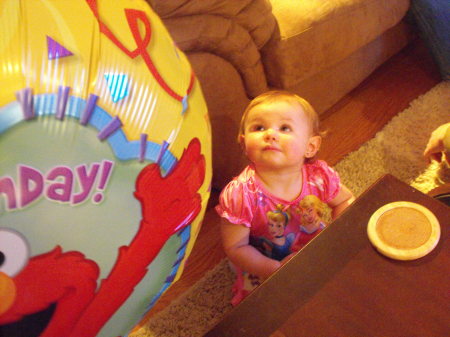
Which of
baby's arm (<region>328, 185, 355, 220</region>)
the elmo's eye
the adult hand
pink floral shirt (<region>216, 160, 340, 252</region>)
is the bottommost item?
the adult hand

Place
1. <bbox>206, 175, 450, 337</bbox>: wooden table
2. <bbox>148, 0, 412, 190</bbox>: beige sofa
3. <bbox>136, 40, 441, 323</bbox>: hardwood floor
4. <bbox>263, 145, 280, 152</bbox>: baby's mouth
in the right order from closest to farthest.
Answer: <bbox>206, 175, 450, 337</bbox>: wooden table < <bbox>263, 145, 280, 152</bbox>: baby's mouth < <bbox>148, 0, 412, 190</bbox>: beige sofa < <bbox>136, 40, 441, 323</bbox>: hardwood floor

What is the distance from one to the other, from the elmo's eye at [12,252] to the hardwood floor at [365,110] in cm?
73

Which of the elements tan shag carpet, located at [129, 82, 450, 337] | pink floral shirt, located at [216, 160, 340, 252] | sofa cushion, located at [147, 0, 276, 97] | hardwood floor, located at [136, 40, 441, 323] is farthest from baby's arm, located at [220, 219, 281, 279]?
sofa cushion, located at [147, 0, 276, 97]

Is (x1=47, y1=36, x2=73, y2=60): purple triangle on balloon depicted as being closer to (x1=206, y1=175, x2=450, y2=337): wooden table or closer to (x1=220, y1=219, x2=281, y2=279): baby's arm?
(x1=206, y1=175, x2=450, y2=337): wooden table

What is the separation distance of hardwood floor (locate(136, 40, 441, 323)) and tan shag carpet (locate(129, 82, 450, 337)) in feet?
0.13

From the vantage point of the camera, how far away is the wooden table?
601mm

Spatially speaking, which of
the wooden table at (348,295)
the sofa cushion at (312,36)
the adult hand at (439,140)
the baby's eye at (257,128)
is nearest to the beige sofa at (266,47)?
the sofa cushion at (312,36)

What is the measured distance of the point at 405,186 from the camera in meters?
0.75

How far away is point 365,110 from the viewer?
65.1 inches

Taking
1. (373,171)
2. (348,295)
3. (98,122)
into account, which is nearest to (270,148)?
(348,295)

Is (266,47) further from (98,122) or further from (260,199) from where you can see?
(98,122)

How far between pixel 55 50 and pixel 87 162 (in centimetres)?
12

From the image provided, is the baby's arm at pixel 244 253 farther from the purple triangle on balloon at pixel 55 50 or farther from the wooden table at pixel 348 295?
the purple triangle on balloon at pixel 55 50

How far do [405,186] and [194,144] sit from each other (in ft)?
1.19
